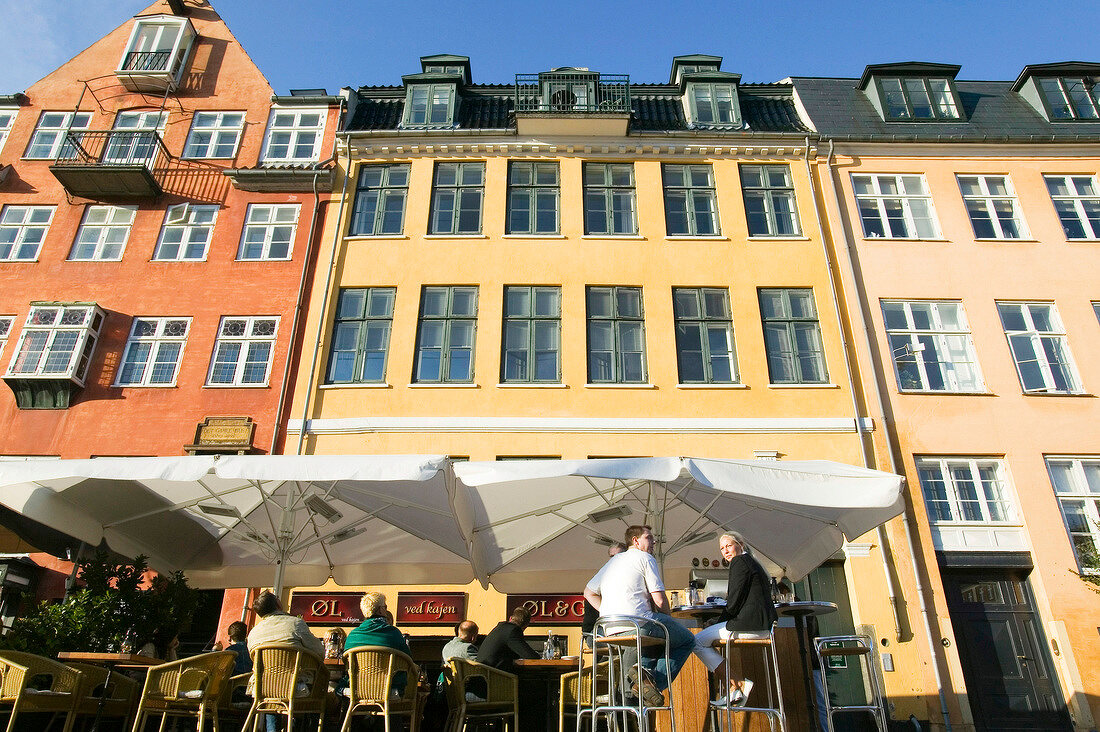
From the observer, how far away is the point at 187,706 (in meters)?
6.81

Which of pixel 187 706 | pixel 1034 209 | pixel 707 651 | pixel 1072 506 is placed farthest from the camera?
pixel 1034 209

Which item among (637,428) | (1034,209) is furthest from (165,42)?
(1034,209)

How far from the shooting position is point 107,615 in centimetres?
774

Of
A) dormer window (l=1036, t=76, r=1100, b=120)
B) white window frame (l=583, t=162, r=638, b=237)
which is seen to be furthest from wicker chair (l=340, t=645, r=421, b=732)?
dormer window (l=1036, t=76, r=1100, b=120)

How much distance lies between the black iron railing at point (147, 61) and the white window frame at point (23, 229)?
4261 mm

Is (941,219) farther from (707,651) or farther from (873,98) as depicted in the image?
(707,651)

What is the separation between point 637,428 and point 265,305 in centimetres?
800

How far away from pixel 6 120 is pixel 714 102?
17282 mm

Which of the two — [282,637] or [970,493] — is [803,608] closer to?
[282,637]

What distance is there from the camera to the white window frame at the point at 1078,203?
669 inches

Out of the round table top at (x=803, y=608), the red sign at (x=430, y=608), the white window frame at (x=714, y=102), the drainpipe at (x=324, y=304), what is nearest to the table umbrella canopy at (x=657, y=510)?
the round table top at (x=803, y=608)

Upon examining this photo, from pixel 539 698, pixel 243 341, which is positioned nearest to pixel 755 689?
pixel 539 698

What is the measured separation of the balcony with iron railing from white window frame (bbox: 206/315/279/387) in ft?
13.6

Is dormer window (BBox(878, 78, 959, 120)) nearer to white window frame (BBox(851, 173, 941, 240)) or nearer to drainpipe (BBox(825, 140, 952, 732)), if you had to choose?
white window frame (BBox(851, 173, 941, 240))
